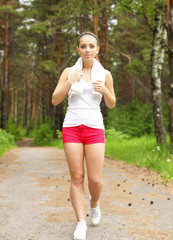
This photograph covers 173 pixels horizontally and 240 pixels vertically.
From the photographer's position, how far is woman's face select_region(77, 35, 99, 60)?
360cm

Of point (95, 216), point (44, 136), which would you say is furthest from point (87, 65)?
point (44, 136)

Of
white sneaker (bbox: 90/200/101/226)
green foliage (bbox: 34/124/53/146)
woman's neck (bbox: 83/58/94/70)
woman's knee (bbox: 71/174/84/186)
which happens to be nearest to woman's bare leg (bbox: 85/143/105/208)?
woman's knee (bbox: 71/174/84/186)

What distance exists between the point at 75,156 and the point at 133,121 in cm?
1859

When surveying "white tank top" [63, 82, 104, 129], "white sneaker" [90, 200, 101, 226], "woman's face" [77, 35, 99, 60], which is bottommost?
"white sneaker" [90, 200, 101, 226]

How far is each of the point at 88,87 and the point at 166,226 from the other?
200 cm

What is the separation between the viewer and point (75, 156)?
11.4 feet

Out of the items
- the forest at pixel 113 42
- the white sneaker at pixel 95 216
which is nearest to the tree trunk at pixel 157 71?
the forest at pixel 113 42

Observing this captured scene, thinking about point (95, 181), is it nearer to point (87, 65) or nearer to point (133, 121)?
point (87, 65)

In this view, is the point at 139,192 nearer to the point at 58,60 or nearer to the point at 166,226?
the point at 166,226

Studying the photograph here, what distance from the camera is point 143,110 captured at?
882 inches

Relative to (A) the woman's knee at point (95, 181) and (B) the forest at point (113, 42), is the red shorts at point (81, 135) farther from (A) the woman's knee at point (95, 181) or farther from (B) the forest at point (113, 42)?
(B) the forest at point (113, 42)

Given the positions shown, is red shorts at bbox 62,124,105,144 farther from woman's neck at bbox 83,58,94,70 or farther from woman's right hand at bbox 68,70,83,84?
woman's neck at bbox 83,58,94,70

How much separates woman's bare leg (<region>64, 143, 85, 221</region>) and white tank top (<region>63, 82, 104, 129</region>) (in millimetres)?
265

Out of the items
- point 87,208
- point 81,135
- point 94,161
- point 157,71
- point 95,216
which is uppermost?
point 157,71
